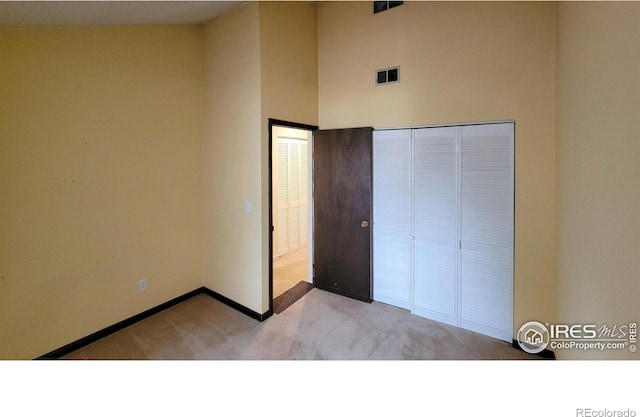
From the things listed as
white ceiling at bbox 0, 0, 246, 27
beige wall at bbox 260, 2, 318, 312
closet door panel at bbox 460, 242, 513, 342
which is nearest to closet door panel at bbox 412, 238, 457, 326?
closet door panel at bbox 460, 242, 513, 342

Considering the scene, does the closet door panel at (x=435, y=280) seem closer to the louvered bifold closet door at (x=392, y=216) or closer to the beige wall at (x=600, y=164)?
the louvered bifold closet door at (x=392, y=216)

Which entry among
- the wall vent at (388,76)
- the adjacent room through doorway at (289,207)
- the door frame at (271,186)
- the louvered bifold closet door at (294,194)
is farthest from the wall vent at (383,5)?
the louvered bifold closet door at (294,194)

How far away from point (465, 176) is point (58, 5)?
3.24 metres

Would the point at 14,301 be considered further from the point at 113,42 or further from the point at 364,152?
the point at 364,152

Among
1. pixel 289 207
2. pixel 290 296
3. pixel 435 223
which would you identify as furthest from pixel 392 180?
pixel 289 207

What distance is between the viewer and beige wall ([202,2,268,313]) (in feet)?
8.77

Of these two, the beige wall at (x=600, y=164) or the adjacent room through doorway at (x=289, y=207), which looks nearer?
the beige wall at (x=600, y=164)

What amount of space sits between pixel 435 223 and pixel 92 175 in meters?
3.18

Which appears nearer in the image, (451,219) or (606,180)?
(606,180)

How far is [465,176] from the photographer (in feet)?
8.28

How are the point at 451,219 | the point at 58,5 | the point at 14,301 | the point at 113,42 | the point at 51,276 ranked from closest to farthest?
the point at 58,5 → the point at 14,301 → the point at 51,276 → the point at 113,42 → the point at 451,219

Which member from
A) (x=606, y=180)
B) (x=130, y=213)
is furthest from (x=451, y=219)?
(x=130, y=213)

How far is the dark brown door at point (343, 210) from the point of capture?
309 centimetres

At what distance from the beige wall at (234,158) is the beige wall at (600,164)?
230 centimetres
